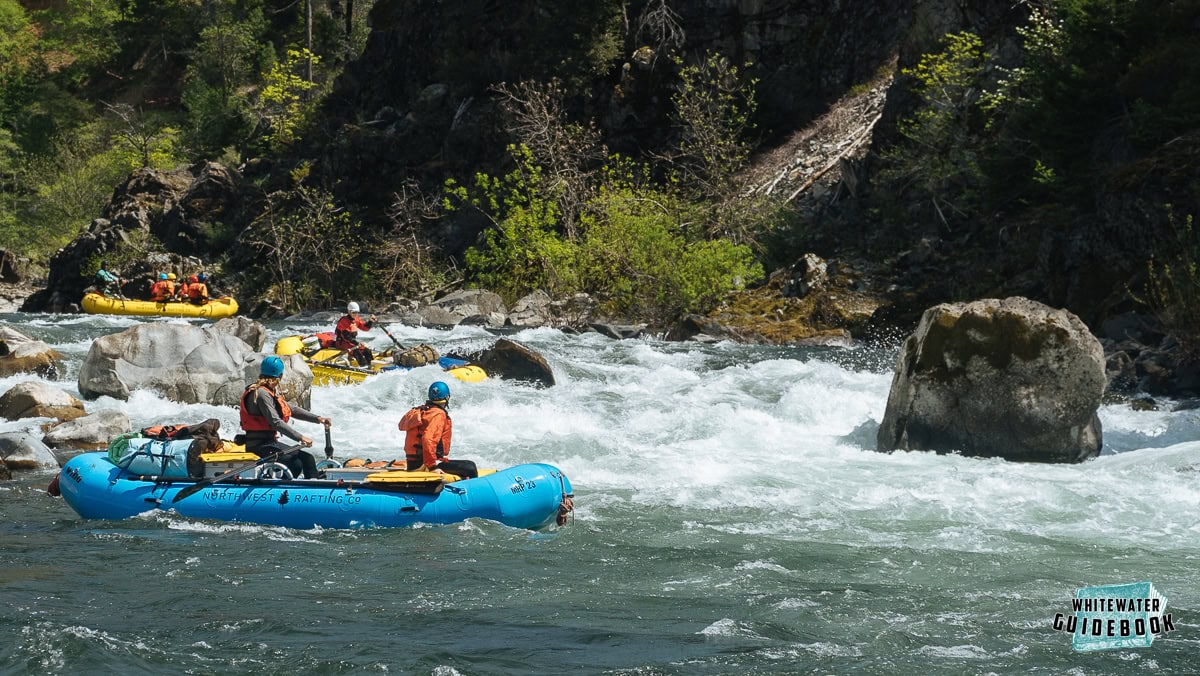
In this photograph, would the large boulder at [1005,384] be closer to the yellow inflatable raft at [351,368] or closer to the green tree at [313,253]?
the yellow inflatable raft at [351,368]

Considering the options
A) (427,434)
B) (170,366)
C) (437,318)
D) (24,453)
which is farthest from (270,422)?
(437,318)

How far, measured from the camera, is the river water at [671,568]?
637cm

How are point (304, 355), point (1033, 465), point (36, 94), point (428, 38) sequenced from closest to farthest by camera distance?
point (1033, 465) < point (304, 355) < point (428, 38) < point (36, 94)

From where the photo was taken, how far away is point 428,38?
35.8 m

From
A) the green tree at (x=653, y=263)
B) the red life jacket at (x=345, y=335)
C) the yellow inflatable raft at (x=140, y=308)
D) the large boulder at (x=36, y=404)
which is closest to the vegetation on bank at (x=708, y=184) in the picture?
the green tree at (x=653, y=263)

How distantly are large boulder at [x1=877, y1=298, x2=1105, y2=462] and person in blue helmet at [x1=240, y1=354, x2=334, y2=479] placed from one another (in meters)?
6.20

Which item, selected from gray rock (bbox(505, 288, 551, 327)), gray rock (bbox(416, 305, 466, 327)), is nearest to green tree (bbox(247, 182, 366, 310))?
gray rock (bbox(416, 305, 466, 327))

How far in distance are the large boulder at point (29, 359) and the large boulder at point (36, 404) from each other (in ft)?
8.46

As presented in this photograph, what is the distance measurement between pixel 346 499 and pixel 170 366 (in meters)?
6.85

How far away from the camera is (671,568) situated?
326 inches

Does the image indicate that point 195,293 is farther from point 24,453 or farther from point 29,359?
point 24,453

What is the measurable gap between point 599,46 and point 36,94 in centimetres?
3098

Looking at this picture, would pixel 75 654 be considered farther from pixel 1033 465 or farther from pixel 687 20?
pixel 687 20

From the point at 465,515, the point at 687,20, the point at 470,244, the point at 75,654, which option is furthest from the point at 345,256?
the point at 75,654
